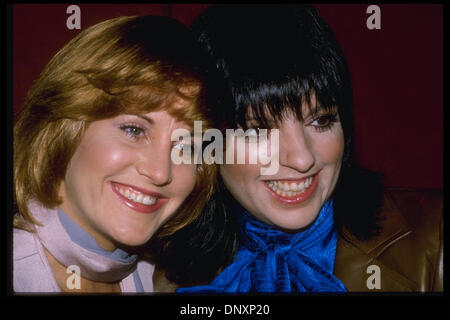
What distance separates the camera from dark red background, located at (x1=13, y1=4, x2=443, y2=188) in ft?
6.61

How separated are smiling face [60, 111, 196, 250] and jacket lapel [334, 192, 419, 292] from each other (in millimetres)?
711

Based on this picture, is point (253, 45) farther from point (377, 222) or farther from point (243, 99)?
point (377, 222)

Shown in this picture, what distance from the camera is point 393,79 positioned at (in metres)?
2.10

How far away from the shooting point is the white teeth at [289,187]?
139 centimetres

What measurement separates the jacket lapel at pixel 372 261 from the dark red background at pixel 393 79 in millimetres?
647

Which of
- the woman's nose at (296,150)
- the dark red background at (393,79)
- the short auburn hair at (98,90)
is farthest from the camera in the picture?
the dark red background at (393,79)

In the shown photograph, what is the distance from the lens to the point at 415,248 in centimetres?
153

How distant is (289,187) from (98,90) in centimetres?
71

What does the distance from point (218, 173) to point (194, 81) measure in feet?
1.37

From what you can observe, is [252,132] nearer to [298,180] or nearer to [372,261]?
[298,180]

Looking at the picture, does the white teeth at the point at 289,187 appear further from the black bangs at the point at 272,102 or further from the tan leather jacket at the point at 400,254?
the tan leather jacket at the point at 400,254

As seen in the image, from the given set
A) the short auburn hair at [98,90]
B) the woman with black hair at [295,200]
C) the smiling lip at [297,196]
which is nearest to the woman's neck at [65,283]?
the short auburn hair at [98,90]

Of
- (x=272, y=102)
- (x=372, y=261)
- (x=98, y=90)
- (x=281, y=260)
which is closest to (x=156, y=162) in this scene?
(x=98, y=90)
